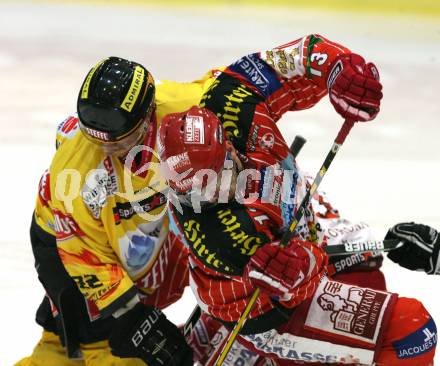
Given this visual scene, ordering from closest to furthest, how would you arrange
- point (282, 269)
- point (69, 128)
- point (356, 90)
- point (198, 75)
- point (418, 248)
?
Result: point (282, 269) → point (356, 90) → point (418, 248) → point (69, 128) → point (198, 75)

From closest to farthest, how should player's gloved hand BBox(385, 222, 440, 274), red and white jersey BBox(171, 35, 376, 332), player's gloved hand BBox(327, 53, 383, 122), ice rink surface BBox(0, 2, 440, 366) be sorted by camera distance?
red and white jersey BBox(171, 35, 376, 332) → player's gloved hand BBox(327, 53, 383, 122) → player's gloved hand BBox(385, 222, 440, 274) → ice rink surface BBox(0, 2, 440, 366)

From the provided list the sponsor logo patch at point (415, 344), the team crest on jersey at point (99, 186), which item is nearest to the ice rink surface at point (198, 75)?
the team crest on jersey at point (99, 186)

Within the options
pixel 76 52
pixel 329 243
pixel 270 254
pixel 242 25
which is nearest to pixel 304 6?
pixel 242 25

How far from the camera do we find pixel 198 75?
5066 mm

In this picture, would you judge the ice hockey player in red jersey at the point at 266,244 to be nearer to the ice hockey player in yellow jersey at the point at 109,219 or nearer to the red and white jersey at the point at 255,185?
the red and white jersey at the point at 255,185

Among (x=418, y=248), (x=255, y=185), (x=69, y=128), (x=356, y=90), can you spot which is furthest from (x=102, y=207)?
(x=418, y=248)

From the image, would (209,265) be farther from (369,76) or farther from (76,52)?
(76,52)

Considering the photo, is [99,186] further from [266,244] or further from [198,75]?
[198,75]

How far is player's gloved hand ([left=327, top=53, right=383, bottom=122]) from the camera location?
2572 millimetres

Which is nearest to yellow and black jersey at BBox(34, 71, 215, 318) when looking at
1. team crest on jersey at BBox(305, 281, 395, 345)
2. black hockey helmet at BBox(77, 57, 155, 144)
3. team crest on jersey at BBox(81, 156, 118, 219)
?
team crest on jersey at BBox(81, 156, 118, 219)

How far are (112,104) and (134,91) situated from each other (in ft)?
0.29

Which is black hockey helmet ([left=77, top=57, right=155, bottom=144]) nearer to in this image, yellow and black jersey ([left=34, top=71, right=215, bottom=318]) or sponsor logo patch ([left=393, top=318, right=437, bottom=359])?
yellow and black jersey ([left=34, top=71, right=215, bottom=318])

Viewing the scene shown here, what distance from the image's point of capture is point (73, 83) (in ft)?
16.6

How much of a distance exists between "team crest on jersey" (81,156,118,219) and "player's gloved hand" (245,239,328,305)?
0.72m
